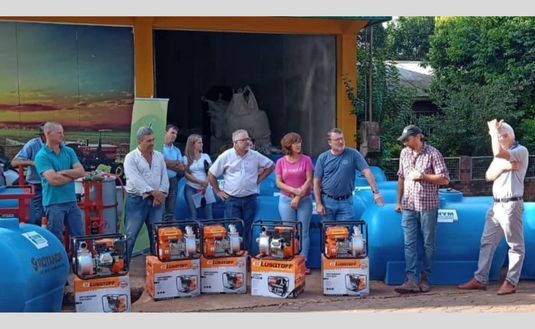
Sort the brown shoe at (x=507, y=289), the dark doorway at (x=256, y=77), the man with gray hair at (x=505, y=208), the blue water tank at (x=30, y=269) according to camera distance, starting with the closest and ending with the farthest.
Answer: the blue water tank at (x=30, y=269) → the man with gray hair at (x=505, y=208) → the brown shoe at (x=507, y=289) → the dark doorway at (x=256, y=77)

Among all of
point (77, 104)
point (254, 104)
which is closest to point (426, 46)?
point (254, 104)

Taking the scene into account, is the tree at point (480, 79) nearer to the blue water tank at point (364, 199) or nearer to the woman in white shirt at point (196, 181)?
the blue water tank at point (364, 199)

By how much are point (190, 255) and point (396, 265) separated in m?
2.12

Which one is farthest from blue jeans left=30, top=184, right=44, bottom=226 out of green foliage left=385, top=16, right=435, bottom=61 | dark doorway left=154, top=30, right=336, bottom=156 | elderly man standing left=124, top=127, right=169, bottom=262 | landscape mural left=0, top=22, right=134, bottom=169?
green foliage left=385, top=16, right=435, bottom=61

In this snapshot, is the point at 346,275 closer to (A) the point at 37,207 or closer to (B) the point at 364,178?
(B) the point at 364,178

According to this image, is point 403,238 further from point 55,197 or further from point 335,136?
point 55,197

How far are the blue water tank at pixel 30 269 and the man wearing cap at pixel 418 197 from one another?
325cm

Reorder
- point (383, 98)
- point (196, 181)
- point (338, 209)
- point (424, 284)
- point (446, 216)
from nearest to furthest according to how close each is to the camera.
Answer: point (424, 284) < point (446, 216) < point (338, 209) < point (196, 181) < point (383, 98)

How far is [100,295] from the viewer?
20.9 ft

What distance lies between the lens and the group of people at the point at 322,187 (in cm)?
689

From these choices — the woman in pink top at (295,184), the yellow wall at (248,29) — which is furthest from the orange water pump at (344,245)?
the yellow wall at (248,29)

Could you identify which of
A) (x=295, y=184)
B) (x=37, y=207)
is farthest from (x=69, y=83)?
(x=295, y=184)

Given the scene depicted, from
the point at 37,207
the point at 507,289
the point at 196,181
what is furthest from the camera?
the point at 196,181

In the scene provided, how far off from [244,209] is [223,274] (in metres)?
0.93
